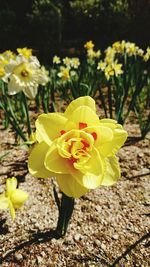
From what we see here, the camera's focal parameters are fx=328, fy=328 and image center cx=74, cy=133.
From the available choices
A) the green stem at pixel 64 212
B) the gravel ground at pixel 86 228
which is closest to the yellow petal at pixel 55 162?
the green stem at pixel 64 212

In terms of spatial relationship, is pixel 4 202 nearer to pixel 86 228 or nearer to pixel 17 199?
pixel 17 199

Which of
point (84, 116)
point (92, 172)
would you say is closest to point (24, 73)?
point (84, 116)

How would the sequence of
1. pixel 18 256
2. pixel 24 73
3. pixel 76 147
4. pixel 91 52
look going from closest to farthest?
1. pixel 76 147
2. pixel 18 256
3. pixel 24 73
4. pixel 91 52

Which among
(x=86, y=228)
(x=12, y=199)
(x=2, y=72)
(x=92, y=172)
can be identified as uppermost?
(x=92, y=172)

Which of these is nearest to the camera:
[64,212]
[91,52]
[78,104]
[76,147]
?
[76,147]

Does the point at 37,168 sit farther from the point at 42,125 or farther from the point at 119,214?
the point at 119,214

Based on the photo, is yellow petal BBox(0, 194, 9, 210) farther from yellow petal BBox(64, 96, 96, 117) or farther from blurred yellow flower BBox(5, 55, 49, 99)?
blurred yellow flower BBox(5, 55, 49, 99)

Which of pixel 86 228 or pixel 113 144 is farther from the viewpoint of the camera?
pixel 86 228

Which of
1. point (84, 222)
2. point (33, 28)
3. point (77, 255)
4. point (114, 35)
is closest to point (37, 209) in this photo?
point (84, 222)
